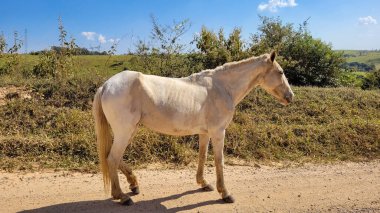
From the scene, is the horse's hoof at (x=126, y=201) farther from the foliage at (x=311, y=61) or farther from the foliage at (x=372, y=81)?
the foliage at (x=372, y=81)

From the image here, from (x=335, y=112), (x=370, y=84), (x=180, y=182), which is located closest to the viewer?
(x=180, y=182)

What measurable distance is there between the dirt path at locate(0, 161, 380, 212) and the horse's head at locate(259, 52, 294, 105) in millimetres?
1497

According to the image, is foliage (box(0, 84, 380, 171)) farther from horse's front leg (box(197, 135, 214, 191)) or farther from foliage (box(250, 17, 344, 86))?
foliage (box(250, 17, 344, 86))

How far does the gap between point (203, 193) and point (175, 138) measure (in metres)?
2.10

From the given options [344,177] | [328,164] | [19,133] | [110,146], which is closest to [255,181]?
[344,177]

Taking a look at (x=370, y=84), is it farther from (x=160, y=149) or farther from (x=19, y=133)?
(x=19, y=133)

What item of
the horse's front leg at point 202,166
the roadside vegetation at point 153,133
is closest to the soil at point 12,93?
the roadside vegetation at point 153,133

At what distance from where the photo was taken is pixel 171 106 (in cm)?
507

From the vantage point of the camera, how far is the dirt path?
500 centimetres

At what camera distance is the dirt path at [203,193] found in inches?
197

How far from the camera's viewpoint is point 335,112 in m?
10.3

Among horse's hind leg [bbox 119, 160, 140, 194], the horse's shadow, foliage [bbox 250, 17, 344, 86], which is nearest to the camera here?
the horse's shadow

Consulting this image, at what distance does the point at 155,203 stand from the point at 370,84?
1713 centimetres

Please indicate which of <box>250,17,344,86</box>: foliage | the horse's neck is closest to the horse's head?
the horse's neck
